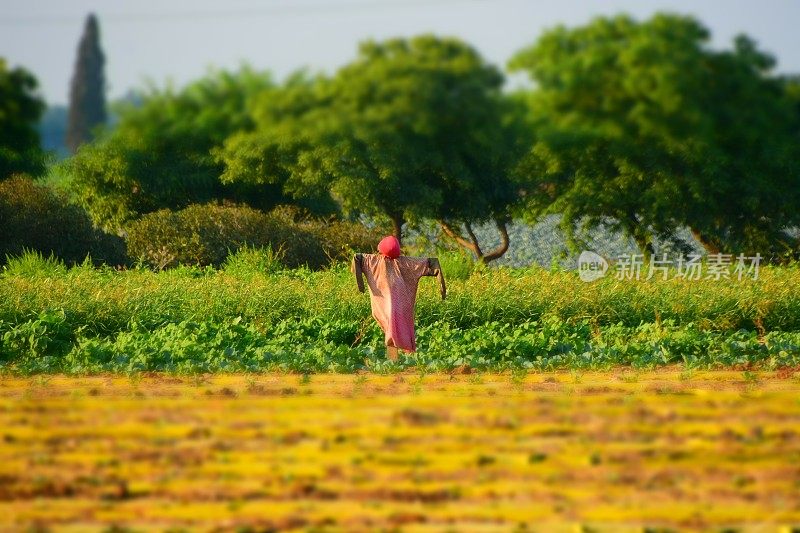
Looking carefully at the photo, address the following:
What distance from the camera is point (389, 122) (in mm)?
9289

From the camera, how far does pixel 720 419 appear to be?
4.65m

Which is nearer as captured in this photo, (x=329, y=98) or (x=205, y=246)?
(x=329, y=98)

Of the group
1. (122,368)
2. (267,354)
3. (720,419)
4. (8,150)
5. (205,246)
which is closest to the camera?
(720,419)

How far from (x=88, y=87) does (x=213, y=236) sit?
10.8 m

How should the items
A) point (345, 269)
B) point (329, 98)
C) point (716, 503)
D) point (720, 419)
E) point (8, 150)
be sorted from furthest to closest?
point (345, 269)
point (8, 150)
point (329, 98)
point (720, 419)
point (716, 503)

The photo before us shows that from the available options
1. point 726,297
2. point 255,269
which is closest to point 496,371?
point 726,297

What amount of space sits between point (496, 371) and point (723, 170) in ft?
19.3

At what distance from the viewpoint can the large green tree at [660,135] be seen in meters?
8.80

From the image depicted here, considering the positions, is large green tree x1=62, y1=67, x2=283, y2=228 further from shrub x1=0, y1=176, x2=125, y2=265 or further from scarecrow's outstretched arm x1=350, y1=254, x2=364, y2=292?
scarecrow's outstretched arm x1=350, y1=254, x2=364, y2=292

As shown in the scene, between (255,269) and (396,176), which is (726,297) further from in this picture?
(255,269)

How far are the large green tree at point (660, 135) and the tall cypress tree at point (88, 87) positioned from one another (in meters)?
2.80

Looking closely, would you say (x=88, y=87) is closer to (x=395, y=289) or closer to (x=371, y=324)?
(x=395, y=289)

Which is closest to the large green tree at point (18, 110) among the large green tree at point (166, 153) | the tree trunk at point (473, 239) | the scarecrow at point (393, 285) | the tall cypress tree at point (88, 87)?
the large green tree at point (166, 153)

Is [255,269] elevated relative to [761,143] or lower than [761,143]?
lower
